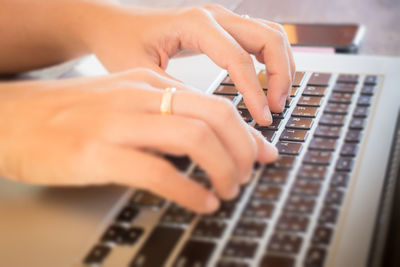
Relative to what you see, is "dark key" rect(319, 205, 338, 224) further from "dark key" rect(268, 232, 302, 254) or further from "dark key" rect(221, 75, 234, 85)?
"dark key" rect(221, 75, 234, 85)

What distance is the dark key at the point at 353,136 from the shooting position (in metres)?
0.51

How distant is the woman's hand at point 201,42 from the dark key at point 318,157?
8cm

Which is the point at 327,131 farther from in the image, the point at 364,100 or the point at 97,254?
the point at 97,254

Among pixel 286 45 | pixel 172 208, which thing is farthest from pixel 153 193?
pixel 286 45

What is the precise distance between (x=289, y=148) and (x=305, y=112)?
0.08 metres

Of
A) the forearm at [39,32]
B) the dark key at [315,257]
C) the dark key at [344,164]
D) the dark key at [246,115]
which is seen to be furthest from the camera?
the forearm at [39,32]

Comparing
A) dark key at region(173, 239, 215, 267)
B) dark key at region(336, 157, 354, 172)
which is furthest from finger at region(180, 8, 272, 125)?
dark key at region(173, 239, 215, 267)

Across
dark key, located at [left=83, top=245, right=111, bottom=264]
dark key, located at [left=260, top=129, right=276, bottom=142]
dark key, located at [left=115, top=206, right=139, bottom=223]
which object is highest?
dark key, located at [left=260, top=129, right=276, bottom=142]

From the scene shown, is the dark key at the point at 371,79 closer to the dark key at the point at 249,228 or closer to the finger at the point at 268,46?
the finger at the point at 268,46

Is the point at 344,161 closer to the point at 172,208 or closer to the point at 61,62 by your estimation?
the point at 172,208

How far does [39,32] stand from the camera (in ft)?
2.51

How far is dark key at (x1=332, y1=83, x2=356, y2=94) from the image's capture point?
609 mm

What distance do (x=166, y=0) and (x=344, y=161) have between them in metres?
0.79

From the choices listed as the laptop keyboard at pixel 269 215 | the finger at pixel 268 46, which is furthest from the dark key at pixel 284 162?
the finger at pixel 268 46
